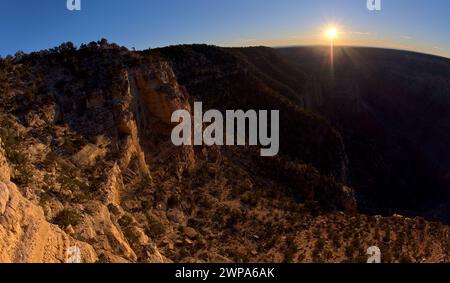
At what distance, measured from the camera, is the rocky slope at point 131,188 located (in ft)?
39.2

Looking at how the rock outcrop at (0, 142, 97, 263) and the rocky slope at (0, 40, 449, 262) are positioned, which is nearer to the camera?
the rock outcrop at (0, 142, 97, 263)

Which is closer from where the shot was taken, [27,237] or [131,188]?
[27,237]

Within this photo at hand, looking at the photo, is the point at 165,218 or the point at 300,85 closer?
the point at 165,218

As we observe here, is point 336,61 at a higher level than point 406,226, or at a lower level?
higher

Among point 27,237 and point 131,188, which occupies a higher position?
point 27,237

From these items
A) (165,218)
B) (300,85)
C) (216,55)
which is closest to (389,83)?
(300,85)

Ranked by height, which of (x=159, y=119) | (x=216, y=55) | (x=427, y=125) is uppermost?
(x=216, y=55)

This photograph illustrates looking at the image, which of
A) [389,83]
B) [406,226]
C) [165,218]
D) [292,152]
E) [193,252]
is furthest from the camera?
[389,83]

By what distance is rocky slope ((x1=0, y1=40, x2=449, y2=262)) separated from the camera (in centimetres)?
1196

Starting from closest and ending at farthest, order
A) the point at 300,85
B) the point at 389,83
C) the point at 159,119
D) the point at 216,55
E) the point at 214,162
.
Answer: the point at 159,119 < the point at 214,162 < the point at 216,55 < the point at 300,85 < the point at 389,83

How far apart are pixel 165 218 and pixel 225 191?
514 centimetres

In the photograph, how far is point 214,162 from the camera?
25375 mm

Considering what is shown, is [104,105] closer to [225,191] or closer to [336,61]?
[225,191]

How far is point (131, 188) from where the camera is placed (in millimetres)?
18609
